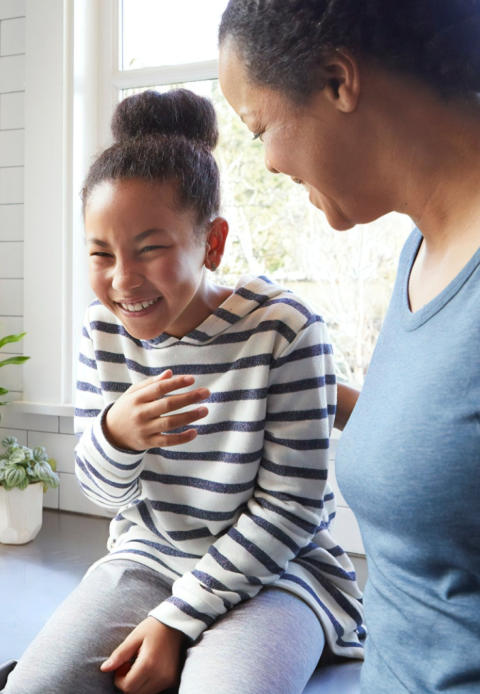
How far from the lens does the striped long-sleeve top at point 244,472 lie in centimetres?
117

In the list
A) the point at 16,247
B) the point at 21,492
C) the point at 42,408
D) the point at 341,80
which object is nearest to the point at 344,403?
the point at 341,80

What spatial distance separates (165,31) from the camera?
Answer: 244 cm

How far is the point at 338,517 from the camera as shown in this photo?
6.81 ft

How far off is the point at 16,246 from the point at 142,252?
144 centimetres

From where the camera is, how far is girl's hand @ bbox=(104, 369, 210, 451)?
105cm

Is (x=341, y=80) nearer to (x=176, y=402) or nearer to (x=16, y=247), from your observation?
(x=176, y=402)

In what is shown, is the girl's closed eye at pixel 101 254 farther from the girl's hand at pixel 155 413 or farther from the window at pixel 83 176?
the window at pixel 83 176

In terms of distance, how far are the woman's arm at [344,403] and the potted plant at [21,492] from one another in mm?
1122

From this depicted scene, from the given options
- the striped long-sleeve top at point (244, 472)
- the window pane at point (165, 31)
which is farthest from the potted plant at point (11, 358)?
the striped long-sleeve top at point (244, 472)

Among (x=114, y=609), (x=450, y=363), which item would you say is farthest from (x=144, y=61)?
(x=450, y=363)

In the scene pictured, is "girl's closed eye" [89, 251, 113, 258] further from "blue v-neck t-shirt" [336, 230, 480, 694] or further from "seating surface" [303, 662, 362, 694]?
"seating surface" [303, 662, 362, 694]

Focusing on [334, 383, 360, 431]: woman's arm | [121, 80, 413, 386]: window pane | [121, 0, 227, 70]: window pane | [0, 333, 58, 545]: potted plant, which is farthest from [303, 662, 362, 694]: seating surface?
[121, 0, 227, 70]: window pane

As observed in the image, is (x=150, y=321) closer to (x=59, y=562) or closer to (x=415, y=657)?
(x=415, y=657)

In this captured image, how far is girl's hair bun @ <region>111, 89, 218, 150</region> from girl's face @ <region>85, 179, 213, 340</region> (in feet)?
0.55
